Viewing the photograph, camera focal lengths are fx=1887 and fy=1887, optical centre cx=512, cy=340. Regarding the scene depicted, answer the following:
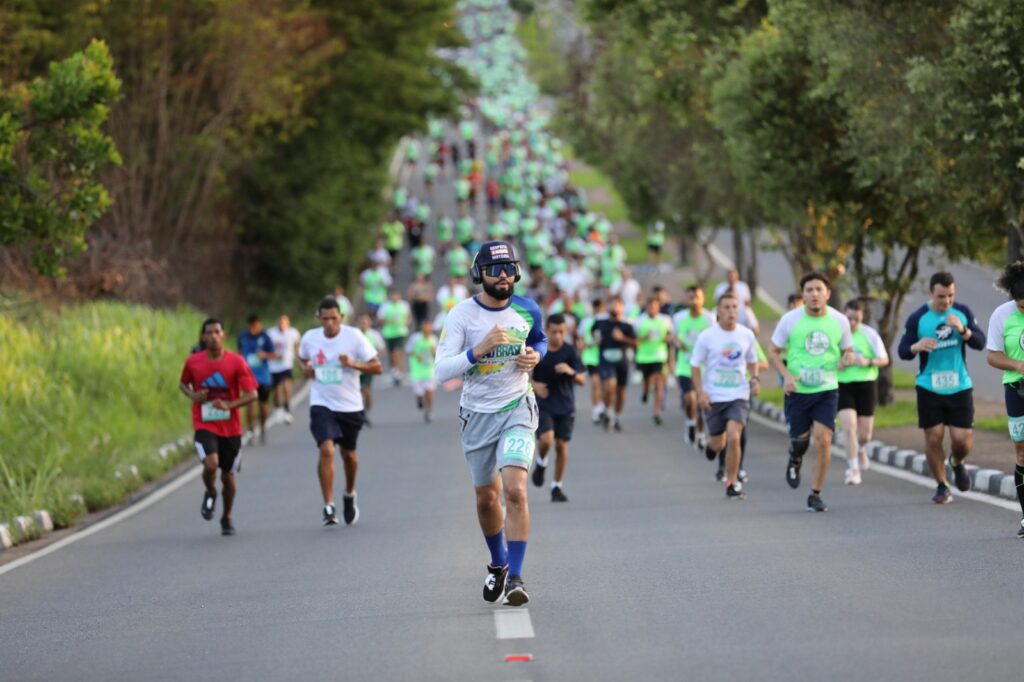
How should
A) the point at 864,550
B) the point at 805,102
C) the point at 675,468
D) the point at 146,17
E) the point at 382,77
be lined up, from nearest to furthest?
1. the point at 864,550
2. the point at 675,468
3. the point at 805,102
4. the point at 146,17
5. the point at 382,77

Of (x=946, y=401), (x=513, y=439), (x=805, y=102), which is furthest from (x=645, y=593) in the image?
(x=805, y=102)

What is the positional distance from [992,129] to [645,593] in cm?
837

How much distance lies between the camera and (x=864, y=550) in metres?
12.7

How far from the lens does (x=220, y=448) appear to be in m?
16.7

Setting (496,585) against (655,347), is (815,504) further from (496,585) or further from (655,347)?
(655,347)

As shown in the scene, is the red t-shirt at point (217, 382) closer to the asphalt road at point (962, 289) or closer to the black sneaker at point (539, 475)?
the black sneaker at point (539, 475)

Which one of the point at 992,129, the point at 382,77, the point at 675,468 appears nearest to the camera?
the point at 992,129

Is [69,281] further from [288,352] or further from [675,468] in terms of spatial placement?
[675,468]

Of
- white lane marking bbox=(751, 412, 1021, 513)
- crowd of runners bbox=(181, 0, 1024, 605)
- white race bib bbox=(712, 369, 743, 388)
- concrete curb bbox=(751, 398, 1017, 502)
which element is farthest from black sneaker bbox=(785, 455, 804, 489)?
concrete curb bbox=(751, 398, 1017, 502)

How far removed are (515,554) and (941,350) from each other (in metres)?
6.12

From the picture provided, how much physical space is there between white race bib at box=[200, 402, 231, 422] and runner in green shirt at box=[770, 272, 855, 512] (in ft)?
15.8

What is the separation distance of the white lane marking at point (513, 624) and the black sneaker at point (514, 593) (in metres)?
0.07

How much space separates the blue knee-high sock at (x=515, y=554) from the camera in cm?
1075

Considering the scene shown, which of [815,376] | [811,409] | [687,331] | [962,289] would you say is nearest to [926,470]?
[811,409]
